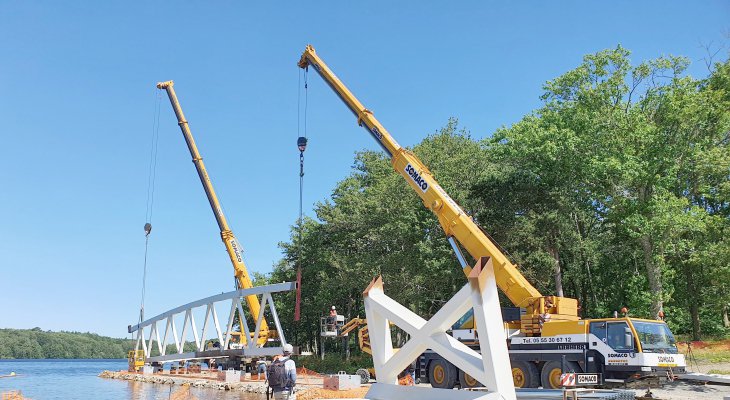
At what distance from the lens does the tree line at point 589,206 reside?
28.8 m

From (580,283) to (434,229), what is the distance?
14.7 meters

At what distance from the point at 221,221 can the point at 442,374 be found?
2368cm

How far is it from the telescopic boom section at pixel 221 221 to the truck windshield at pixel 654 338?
75.4ft

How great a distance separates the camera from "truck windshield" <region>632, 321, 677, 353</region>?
1764 centimetres

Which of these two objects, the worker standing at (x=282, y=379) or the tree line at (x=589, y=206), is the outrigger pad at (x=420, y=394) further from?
the tree line at (x=589, y=206)

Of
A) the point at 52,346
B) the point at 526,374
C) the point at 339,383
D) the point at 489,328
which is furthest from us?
the point at 52,346

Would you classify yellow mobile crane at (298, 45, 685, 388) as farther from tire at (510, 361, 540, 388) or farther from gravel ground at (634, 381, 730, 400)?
Result: gravel ground at (634, 381, 730, 400)

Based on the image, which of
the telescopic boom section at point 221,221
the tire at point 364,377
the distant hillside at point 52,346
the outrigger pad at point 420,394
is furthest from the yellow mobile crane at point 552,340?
the distant hillside at point 52,346

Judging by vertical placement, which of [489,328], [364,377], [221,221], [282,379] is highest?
[221,221]

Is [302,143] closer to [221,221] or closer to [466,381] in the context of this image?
[466,381]

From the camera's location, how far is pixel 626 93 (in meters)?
33.7

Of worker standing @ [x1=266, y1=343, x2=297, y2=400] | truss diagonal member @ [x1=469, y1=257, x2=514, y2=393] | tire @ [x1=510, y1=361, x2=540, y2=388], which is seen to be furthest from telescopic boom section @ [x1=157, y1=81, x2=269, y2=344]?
truss diagonal member @ [x1=469, y1=257, x2=514, y2=393]

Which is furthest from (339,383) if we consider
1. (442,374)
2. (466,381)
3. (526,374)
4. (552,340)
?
(552,340)

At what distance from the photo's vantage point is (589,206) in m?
36.8
